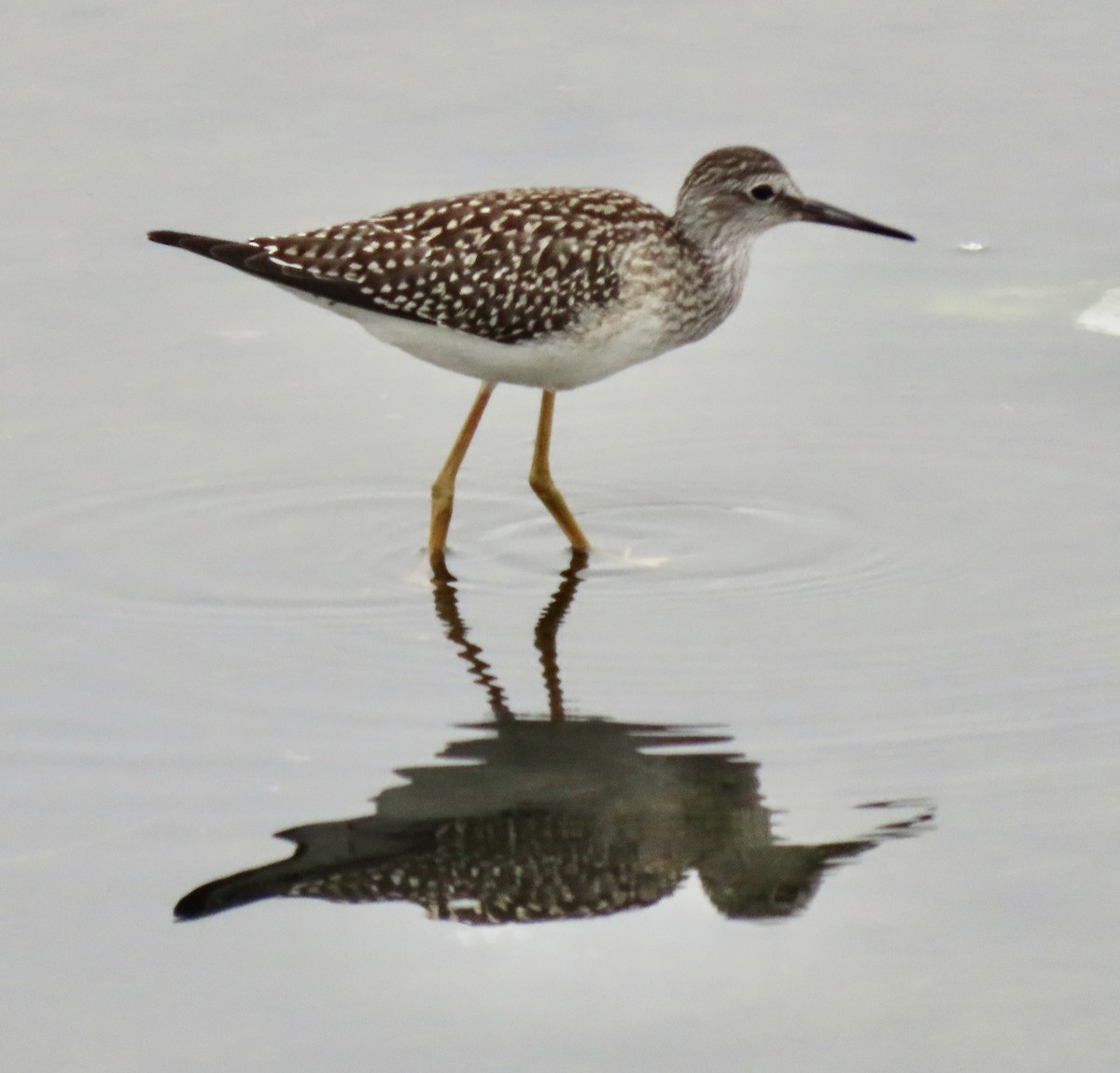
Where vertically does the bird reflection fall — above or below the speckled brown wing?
below

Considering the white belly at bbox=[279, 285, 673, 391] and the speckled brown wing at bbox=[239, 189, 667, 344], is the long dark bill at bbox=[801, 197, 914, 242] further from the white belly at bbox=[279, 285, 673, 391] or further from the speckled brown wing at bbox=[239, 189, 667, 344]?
the white belly at bbox=[279, 285, 673, 391]

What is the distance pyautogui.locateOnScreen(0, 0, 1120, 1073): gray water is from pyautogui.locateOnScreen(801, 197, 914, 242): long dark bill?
0.78 m

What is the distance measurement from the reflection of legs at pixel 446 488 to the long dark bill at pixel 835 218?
162 centimetres

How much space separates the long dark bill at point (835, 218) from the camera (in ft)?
31.1

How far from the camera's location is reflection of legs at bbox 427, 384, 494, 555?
870cm

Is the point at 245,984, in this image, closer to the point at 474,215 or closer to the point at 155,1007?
the point at 155,1007

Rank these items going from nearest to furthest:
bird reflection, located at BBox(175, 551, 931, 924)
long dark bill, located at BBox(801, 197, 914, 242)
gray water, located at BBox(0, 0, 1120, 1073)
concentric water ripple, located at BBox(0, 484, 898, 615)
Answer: gray water, located at BBox(0, 0, 1120, 1073) → bird reflection, located at BBox(175, 551, 931, 924) → concentric water ripple, located at BBox(0, 484, 898, 615) → long dark bill, located at BBox(801, 197, 914, 242)

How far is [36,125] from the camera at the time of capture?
1239 cm

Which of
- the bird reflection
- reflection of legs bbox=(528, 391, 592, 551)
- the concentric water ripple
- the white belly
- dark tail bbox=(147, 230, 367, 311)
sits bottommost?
the bird reflection

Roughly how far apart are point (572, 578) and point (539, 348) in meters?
0.96

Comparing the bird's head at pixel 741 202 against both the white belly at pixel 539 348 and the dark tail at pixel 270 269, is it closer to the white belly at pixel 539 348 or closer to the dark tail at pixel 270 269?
the white belly at pixel 539 348

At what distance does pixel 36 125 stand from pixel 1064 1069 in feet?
28.7

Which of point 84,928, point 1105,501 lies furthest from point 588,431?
point 84,928

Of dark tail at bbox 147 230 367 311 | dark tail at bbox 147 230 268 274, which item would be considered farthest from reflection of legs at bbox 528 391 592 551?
dark tail at bbox 147 230 268 274
